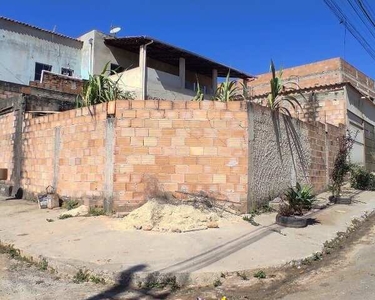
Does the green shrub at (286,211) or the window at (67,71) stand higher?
the window at (67,71)

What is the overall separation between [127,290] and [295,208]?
512cm

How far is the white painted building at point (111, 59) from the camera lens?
66.0 ft

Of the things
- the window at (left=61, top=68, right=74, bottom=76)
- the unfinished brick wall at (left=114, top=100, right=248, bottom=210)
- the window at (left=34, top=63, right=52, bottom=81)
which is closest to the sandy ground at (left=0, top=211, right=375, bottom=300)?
Result: the unfinished brick wall at (left=114, top=100, right=248, bottom=210)

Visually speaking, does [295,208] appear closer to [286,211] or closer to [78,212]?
[286,211]

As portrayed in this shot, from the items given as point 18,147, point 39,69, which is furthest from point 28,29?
point 18,147

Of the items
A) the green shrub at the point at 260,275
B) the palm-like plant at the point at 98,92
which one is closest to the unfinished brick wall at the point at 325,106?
the palm-like plant at the point at 98,92

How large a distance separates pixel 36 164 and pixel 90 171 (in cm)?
324

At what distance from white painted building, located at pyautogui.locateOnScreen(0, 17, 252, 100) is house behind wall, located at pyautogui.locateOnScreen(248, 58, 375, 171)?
357cm

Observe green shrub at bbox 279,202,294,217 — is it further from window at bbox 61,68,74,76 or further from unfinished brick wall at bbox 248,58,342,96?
window at bbox 61,68,74,76

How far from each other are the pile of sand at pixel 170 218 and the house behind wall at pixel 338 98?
32.6ft

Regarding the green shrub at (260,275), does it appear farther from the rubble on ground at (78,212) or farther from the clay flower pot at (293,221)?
the rubble on ground at (78,212)

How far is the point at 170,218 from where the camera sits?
8.36 m

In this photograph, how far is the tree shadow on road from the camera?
16.5ft

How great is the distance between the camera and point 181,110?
9672 mm
